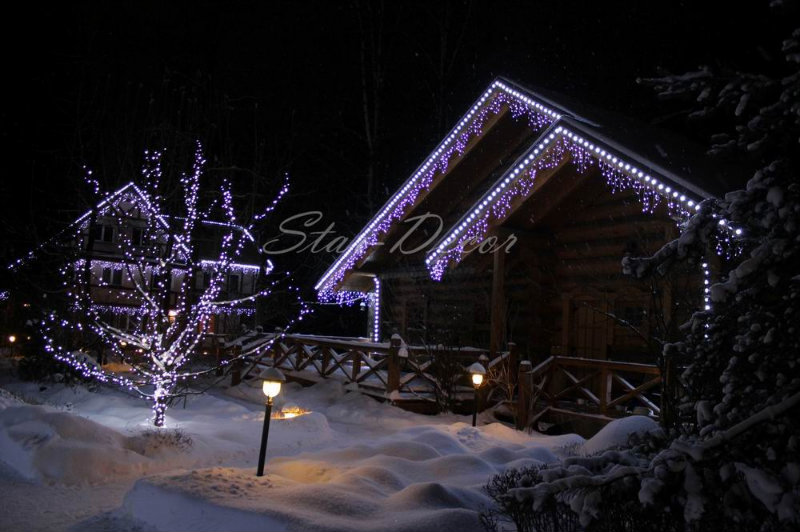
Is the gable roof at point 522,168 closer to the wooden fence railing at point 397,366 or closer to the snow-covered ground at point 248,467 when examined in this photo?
the wooden fence railing at point 397,366

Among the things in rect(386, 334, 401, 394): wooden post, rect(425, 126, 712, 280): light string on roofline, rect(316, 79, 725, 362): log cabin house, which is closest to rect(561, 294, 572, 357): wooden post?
rect(316, 79, 725, 362): log cabin house

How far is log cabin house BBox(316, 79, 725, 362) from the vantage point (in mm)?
11500

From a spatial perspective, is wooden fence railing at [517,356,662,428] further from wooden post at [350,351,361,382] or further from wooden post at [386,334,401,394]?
wooden post at [350,351,361,382]

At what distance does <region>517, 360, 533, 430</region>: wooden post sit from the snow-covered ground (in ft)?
1.20

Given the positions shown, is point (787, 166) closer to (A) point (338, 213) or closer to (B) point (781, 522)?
(B) point (781, 522)

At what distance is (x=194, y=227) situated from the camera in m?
11.8

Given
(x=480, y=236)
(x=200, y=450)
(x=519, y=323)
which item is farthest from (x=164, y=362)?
(x=519, y=323)

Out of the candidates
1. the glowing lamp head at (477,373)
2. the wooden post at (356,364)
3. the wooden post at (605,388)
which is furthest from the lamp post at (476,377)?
the wooden post at (356,364)

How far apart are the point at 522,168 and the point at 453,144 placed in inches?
149

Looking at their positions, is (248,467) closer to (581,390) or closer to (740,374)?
(581,390)

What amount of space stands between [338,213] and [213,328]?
13.0m

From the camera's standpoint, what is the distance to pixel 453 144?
16.0 metres

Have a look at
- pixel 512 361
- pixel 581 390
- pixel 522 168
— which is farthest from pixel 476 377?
pixel 522 168

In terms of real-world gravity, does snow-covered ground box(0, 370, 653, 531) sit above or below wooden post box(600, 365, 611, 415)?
below
